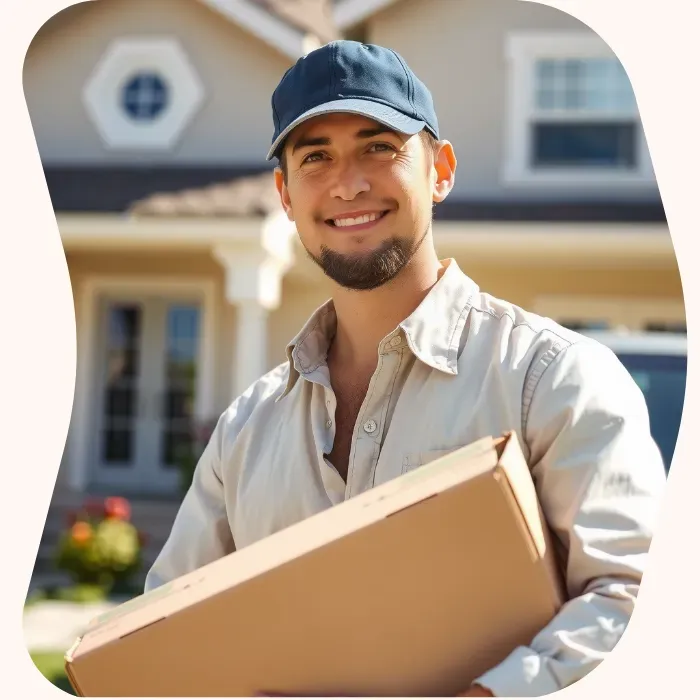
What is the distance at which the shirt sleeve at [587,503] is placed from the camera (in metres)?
1.23

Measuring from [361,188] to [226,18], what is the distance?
810 centimetres

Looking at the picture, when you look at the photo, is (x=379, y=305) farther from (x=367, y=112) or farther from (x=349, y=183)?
(x=367, y=112)

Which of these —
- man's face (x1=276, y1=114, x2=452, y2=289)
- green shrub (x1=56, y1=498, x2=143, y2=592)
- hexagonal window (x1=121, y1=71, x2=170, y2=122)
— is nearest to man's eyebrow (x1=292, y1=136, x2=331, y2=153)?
man's face (x1=276, y1=114, x2=452, y2=289)

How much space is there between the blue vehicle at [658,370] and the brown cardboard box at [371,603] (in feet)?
7.45

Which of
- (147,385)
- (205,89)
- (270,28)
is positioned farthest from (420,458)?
(147,385)

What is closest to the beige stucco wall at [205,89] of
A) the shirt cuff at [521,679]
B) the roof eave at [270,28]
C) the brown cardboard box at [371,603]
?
the roof eave at [270,28]

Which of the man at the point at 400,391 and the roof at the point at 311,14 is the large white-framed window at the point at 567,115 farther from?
the man at the point at 400,391

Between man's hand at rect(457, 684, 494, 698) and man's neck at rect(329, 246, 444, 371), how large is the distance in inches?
26.3

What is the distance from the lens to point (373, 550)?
4.05 feet

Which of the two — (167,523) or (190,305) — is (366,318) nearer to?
(167,523)

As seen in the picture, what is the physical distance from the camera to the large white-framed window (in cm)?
910

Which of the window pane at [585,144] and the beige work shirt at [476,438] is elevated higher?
the window pane at [585,144]

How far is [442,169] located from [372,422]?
482mm

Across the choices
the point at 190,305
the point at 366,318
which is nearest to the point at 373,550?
the point at 366,318
